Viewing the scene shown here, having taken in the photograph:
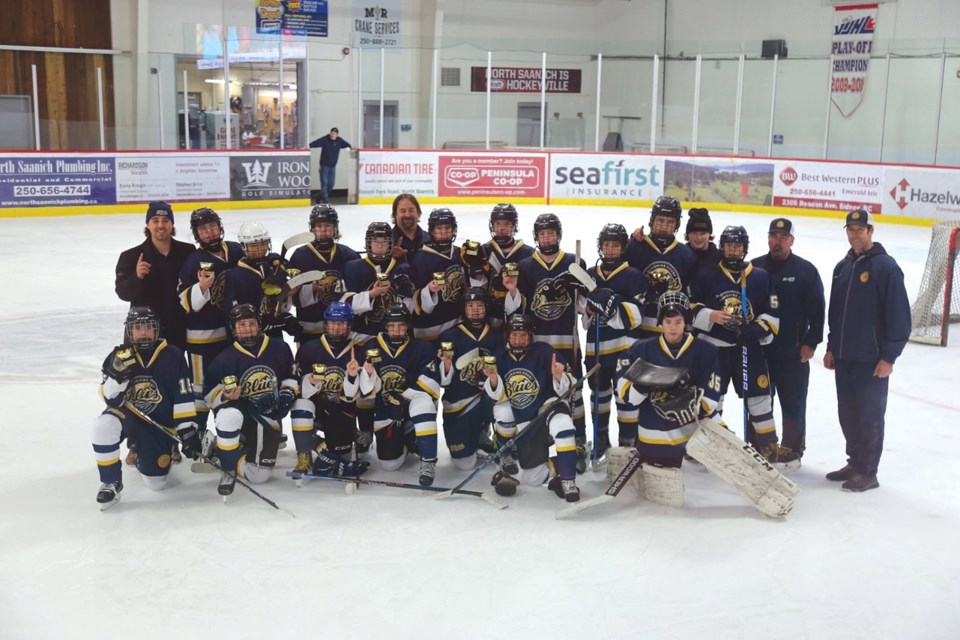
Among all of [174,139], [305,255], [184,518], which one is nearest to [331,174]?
[174,139]

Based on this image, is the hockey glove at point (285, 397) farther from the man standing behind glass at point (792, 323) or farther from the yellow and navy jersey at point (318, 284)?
the man standing behind glass at point (792, 323)


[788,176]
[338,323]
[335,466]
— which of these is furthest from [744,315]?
[788,176]

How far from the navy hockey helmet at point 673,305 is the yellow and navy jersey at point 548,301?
51 cm

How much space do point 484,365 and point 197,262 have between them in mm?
1676

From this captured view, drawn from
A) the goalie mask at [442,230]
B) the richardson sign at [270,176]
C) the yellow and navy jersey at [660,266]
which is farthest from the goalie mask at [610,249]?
the richardson sign at [270,176]

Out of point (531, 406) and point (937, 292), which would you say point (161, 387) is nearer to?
point (531, 406)

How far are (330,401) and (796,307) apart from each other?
2527mm

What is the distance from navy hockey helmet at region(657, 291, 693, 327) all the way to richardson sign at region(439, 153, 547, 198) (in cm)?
1318

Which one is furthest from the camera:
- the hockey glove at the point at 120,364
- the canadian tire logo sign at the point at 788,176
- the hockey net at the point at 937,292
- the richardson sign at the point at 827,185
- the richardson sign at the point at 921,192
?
the canadian tire logo sign at the point at 788,176

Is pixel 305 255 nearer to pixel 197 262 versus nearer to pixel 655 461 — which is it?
pixel 197 262

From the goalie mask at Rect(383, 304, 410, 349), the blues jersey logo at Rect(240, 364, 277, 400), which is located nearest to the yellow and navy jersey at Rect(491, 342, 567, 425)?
the goalie mask at Rect(383, 304, 410, 349)

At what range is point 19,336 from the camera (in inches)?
338

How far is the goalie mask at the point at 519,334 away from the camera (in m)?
5.30

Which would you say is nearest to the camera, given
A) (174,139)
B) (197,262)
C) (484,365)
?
(484,365)
